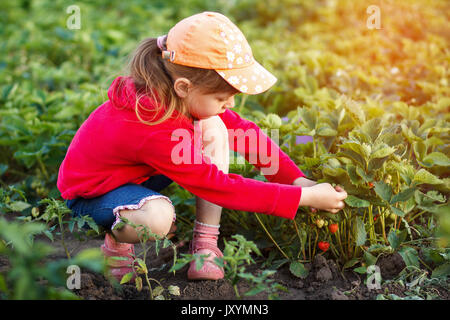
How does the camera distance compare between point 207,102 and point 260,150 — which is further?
→ point 260,150

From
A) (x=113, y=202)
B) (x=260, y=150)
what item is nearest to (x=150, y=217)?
(x=113, y=202)

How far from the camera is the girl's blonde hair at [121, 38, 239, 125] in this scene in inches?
69.9

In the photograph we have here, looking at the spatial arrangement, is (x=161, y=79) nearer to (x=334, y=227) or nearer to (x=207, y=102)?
(x=207, y=102)

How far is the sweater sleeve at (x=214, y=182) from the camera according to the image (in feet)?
5.71

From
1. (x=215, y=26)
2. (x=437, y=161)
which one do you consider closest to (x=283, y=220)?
(x=437, y=161)

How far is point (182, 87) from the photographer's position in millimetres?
1808

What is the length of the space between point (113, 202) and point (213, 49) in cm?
64

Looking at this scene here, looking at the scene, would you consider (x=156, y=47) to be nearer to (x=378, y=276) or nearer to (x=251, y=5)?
(x=378, y=276)

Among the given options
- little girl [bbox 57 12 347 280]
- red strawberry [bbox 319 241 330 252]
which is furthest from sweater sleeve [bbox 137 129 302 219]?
red strawberry [bbox 319 241 330 252]

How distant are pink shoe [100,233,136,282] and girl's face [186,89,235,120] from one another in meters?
0.59

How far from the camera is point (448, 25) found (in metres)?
4.13

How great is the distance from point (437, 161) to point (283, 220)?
0.62m

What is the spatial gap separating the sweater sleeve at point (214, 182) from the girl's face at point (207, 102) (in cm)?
12
